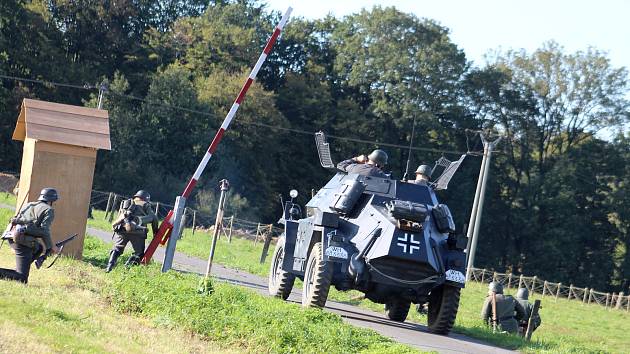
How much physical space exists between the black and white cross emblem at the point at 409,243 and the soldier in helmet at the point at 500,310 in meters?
4.04

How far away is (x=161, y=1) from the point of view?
7569 cm

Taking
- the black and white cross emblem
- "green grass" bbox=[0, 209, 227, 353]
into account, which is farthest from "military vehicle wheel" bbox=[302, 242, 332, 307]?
"green grass" bbox=[0, 209, 227, 353]

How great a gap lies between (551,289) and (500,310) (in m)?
36.1

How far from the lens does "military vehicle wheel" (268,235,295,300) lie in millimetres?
20609

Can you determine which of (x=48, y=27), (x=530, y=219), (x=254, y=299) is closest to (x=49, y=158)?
(x=254, y=299)

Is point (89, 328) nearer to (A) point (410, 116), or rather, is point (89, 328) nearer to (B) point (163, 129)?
(B) point (163, 129)

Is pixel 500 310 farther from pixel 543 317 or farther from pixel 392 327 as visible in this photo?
pixel 543 317

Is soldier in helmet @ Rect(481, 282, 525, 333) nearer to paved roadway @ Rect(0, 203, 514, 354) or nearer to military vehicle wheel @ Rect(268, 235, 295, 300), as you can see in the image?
paved roadway @ Rect(0, 203, 514, 354)

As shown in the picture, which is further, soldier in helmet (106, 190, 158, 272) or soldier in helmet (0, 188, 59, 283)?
soldier in helmet (106, 190, 158, 272)

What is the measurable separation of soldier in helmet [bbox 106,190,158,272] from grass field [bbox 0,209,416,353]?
10.2 ft

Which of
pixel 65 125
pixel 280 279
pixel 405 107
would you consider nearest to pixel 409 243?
pixel 280 279

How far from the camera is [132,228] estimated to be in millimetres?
20047

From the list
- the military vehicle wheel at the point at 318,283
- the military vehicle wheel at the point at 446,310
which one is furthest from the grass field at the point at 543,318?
the military vehicle wheel at the point at 318,283

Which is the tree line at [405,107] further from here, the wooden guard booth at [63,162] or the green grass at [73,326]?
the green grass at [73,326]
